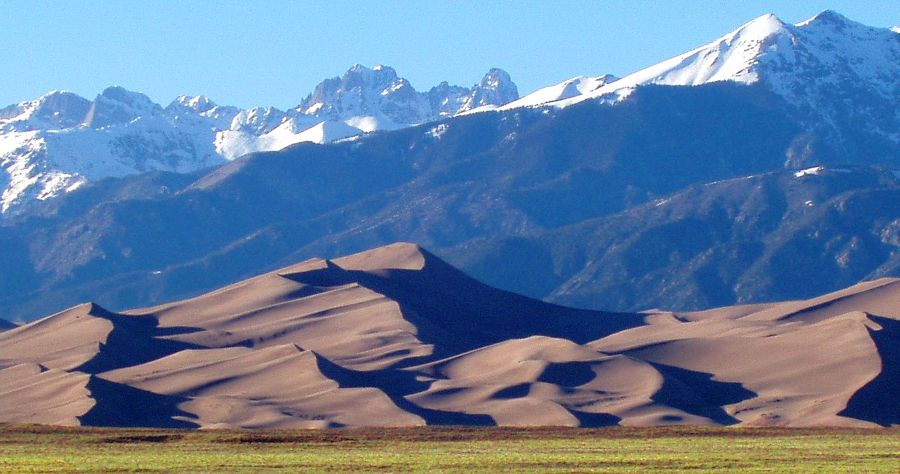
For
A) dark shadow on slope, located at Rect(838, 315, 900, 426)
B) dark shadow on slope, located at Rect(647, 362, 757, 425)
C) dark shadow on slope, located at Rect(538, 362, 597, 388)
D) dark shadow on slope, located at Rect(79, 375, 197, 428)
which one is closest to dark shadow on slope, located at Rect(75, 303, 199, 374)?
dark shadow on slope, located at Rect(79, 375, 197, 428)

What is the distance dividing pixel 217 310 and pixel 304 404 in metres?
53.9

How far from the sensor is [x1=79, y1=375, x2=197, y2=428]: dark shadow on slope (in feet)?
350

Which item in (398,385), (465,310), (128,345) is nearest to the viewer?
(398,385)

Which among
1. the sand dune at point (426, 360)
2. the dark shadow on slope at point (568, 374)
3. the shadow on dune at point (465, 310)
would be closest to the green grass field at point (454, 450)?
the sand dune at point (426, 360)

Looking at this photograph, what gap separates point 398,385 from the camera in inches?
5044

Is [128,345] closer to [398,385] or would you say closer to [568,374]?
[398,385]

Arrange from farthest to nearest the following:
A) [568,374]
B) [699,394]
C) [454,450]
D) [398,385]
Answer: [568,374] → [398,385] → [699,394] → [454,450]

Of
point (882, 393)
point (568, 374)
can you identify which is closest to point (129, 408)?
point (568, 374)

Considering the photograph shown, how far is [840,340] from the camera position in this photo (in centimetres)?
13125

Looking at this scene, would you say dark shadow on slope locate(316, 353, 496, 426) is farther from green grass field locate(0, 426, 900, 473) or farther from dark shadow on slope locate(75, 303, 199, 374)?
green grass field locate(0, 426, 900, 473)

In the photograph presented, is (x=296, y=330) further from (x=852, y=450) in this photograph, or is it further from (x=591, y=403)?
(x=852, y=450)

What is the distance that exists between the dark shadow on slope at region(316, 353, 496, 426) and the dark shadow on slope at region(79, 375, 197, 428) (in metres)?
11.5

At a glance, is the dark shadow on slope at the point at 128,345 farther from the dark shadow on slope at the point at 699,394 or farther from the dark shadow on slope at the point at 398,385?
the dark shadow on slope at the point at 699,394

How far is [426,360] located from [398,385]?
39.5 ft
